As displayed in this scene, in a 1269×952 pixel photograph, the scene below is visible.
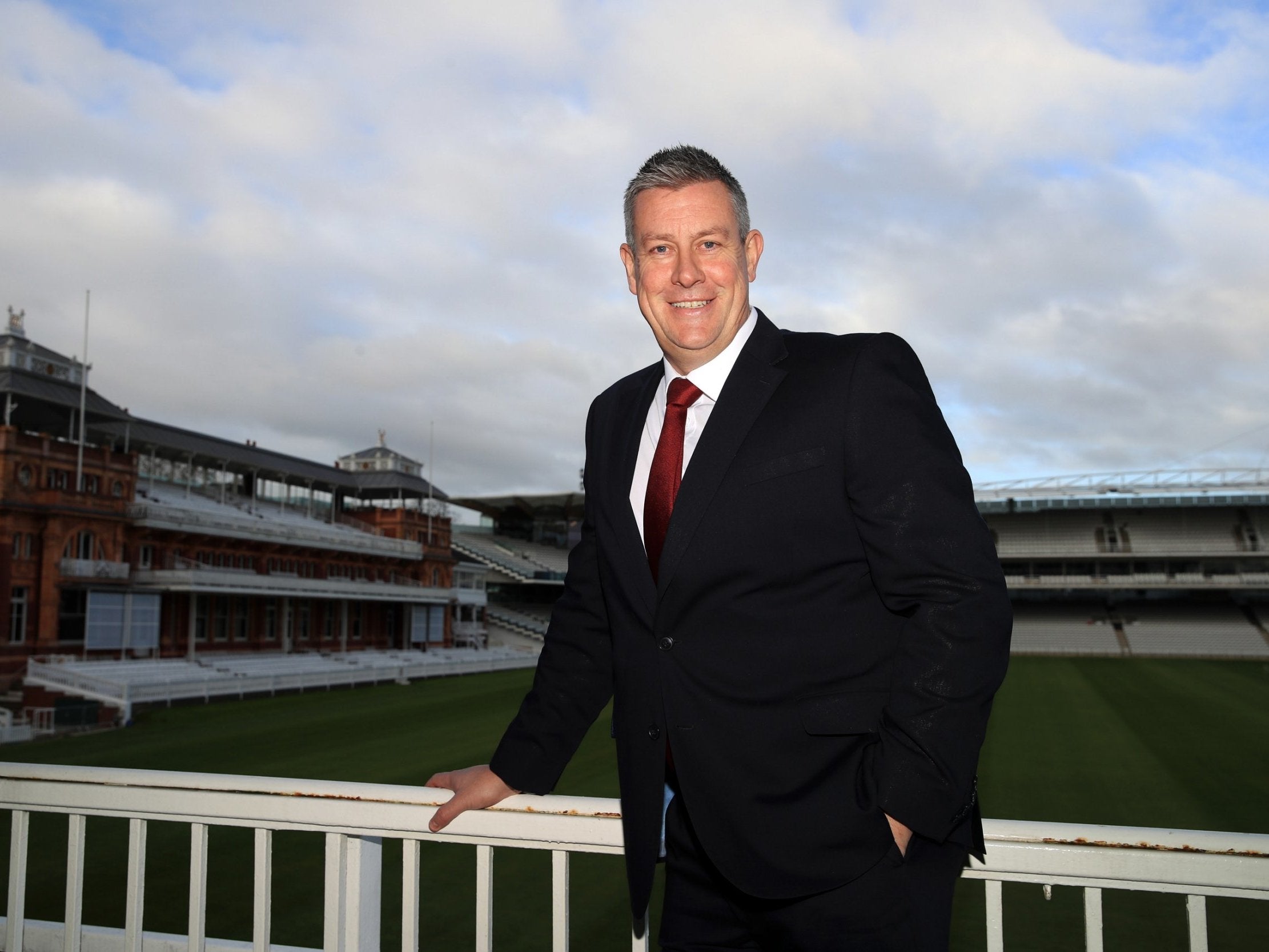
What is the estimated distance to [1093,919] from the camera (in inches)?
71.9

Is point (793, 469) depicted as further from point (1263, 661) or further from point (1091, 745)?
point (1263, 661)

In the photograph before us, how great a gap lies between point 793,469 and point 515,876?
8124 mm

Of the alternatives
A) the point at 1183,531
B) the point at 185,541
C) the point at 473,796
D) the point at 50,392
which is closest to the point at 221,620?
the point at 185,541

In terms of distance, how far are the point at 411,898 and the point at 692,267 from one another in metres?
1.74

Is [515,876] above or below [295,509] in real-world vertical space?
below

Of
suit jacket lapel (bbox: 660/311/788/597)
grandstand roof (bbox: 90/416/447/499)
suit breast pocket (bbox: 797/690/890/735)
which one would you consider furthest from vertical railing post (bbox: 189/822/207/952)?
grandstand roof (bbox: 90/416/447/499)

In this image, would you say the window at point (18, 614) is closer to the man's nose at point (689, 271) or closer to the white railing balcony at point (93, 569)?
the white railing balcony at point (93, 569)

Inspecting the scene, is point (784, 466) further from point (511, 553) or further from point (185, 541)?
point (511, 553)

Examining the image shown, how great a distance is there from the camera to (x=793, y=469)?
1766 millimetres

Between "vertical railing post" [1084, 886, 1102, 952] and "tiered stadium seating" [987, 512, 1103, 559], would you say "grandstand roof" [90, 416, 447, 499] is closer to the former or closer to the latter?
"vertical railing post" [1084, 886, 1102, 952]

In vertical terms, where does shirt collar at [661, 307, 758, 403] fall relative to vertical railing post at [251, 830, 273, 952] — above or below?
above

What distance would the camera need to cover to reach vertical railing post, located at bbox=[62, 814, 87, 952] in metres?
2.47

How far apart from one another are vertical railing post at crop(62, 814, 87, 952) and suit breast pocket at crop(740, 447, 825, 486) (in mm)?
2084

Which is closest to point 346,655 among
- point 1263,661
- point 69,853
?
point 69,853
